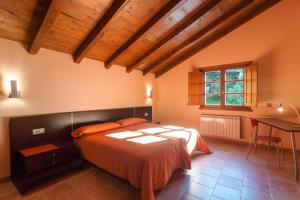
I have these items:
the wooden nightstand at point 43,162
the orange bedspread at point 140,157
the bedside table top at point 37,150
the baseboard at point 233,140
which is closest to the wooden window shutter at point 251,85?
the baseboard at point 233,140

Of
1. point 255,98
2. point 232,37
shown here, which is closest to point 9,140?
point 255,98

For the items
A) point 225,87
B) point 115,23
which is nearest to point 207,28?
point 225,87

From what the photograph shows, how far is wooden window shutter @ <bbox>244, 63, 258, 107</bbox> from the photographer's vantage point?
12.3 ft

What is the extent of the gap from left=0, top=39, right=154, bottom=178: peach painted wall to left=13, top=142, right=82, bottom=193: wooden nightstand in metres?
0.46

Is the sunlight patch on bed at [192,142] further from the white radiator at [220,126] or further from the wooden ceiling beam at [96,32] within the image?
the wooden ceiling beam at [96,32]

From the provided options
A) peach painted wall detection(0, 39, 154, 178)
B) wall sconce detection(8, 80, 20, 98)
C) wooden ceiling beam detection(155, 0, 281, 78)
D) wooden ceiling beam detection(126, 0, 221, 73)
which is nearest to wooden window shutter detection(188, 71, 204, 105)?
wooden ceiling beam detection(155, 0, 281, 78)

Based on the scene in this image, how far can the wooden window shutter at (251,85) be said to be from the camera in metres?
3.76

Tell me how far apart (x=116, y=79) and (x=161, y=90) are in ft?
6.25

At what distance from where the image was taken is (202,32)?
3785 mm

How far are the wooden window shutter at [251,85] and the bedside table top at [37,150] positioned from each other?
429cm

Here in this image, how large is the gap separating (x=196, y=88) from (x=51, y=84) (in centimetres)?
374

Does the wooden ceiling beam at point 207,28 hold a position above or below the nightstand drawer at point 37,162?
above

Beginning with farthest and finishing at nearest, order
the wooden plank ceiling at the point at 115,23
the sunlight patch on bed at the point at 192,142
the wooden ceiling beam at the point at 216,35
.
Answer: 1. the wooden ceiling beam at the point at 216,35
2. the sunlight patch on bed at the point at 192,142
3. the wooden plank ceiling at the point at 115,23

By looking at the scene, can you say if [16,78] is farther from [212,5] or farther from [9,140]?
[212,5]
